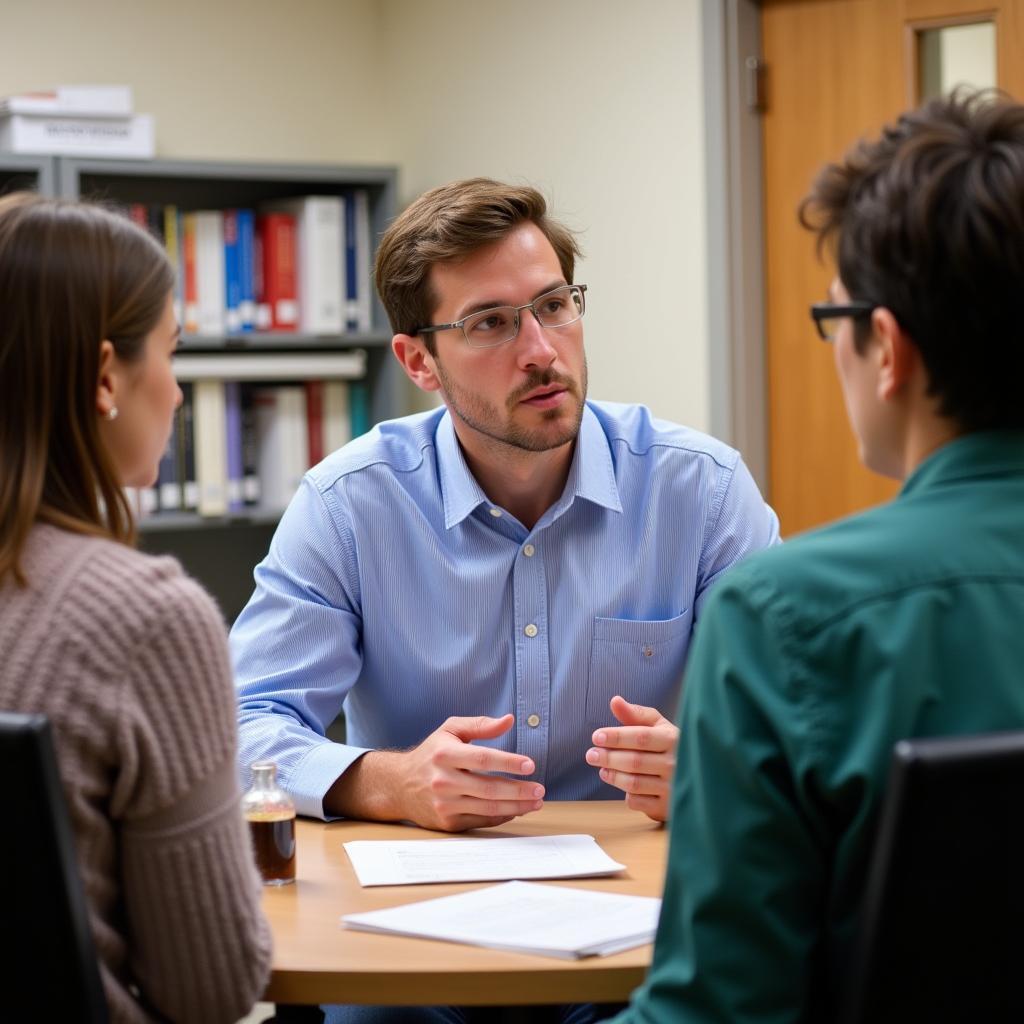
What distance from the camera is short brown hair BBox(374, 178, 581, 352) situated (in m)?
2.05

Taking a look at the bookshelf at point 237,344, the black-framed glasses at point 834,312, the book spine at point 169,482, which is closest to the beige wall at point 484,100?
the bookshelf at point 237,344

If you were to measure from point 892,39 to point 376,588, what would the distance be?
1687mm

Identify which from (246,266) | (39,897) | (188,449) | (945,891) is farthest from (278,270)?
(945,891)

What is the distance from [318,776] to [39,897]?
70 cm

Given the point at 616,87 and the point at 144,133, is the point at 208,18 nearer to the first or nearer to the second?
the point at 144,133

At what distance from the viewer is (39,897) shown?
1.05 m

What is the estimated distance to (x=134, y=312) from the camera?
1237 millimetres

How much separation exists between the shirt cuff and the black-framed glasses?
0.87 metres

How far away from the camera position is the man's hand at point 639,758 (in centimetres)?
165

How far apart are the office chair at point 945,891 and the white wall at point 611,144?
2373 millimetres

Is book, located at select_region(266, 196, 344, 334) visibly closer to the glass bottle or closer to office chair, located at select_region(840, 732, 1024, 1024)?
the glass bottle

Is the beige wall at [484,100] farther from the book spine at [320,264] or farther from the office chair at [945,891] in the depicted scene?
the office chair at [945,891]

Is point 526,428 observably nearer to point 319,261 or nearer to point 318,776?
point 318,776

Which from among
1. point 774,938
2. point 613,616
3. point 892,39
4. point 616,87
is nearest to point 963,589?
point 774,938
